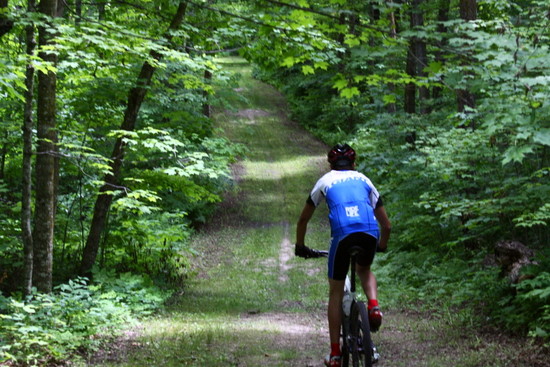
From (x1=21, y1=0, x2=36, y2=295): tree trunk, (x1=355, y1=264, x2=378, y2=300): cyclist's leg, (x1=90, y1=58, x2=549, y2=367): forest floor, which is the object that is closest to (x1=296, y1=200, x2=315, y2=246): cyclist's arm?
(x1=355, y1=264, x2=378, y2=300): cyclist's leg

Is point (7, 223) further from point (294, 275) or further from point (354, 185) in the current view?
point (354, 185)

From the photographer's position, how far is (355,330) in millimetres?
4945

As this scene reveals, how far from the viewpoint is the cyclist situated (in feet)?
15.9

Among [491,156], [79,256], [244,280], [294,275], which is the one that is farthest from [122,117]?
[491,156]

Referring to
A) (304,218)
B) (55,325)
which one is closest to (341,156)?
(304,218)

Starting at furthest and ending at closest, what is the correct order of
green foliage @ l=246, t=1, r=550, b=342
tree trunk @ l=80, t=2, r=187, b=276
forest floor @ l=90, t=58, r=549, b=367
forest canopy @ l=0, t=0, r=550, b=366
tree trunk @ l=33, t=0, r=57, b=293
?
1. tree trunk @ l=80, t=2, r=187, b=276
2. tree trunk @ l=33, t=0, r=57, b=293
3. forest floor @ l=90, t=58, r=549, b=367
4. forest canopy @ l=0, t=0, r=550, b=366
5. green foliage @ l=246, t=1, r=550, b=342

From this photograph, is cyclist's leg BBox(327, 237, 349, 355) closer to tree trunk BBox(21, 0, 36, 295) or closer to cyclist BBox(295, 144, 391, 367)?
cyclist BBox(295, 144, 391, 367)

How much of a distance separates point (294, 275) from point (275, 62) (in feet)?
24.3

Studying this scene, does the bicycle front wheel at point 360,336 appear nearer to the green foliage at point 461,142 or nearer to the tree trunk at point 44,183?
the green foliage at point 461,142

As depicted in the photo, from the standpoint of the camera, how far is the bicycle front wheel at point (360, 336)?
4.64 m

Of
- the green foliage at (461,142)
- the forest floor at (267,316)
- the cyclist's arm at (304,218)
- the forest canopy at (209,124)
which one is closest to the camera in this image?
the cyclist's arm at (304,218)

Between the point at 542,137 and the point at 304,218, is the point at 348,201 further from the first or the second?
the point at 542,137

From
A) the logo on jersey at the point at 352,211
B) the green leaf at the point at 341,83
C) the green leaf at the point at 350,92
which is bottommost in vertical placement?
the logo on jersey at the point at 352,211

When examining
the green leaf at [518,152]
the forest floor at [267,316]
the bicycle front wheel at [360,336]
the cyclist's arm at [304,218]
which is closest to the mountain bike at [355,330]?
the bicycle front wheel at [360,336]
